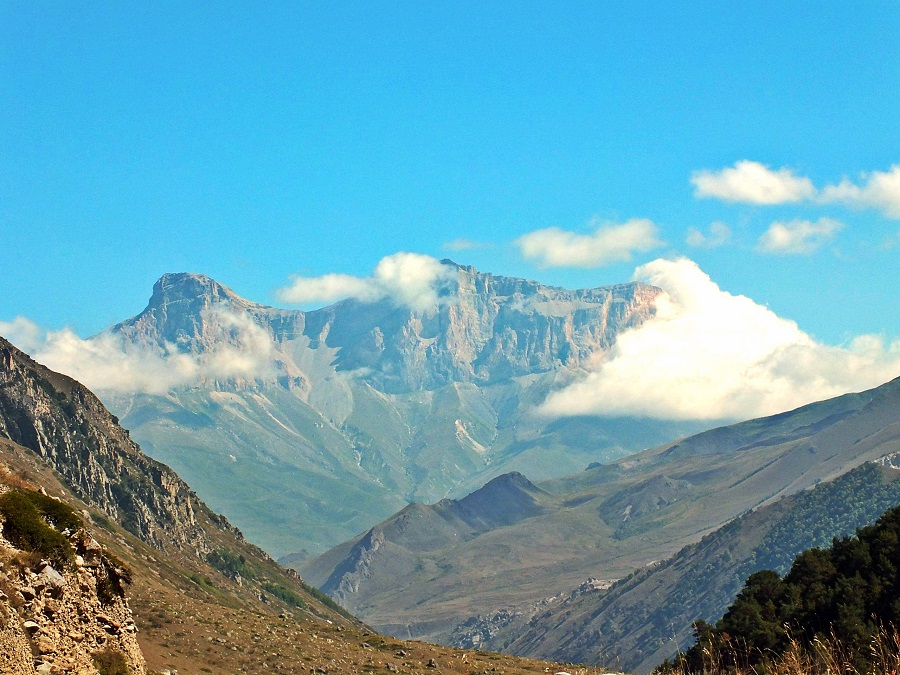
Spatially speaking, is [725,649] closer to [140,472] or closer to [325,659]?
[325,659]

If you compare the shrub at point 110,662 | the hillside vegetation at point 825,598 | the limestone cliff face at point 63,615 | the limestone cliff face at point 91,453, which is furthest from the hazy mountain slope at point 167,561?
the shrub at point 110,662

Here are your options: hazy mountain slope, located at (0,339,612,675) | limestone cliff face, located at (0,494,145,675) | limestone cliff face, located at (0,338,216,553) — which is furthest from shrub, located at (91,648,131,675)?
limestone cliff face, located at (0,338,216,553)

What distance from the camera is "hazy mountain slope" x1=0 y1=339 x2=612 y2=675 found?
208 ft

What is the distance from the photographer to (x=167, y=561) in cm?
14225

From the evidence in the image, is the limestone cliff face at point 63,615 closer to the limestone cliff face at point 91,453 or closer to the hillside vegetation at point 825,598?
the hillside vegetation at point 825,598

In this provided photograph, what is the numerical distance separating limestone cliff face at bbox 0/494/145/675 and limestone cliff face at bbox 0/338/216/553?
5258 inches

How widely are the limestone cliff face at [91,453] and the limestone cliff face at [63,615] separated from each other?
438 feet

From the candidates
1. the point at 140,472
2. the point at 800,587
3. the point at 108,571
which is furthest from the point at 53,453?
the point at 108,571

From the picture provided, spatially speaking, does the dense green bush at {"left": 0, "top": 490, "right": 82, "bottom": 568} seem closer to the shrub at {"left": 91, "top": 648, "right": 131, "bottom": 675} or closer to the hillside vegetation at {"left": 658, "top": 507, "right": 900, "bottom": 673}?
the shrub at {"left": 91, "top": 648, "right": 131, "bottom": 675}

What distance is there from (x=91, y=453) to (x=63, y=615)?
15767cm

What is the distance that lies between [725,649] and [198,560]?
136905 mm

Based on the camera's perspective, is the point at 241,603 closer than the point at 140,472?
Yes

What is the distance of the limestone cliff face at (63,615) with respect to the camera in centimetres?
1734

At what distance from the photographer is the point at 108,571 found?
2219cm
